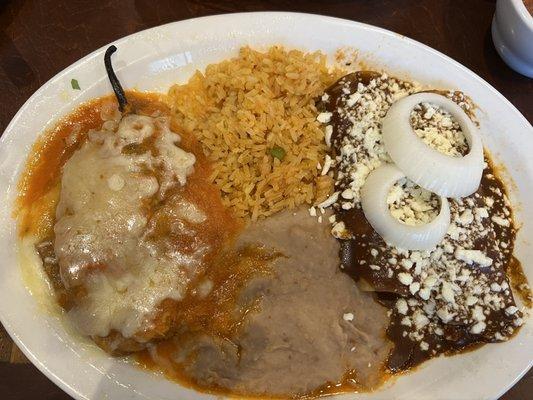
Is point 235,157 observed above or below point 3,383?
above

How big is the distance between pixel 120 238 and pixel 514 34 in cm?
218

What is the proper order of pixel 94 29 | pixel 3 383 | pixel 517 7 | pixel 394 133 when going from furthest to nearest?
1. pixel 94 29
2. pixel 517 7
3. pixel 3 383
4. pixel 394 133

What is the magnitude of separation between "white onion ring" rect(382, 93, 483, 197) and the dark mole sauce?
0.34 ft

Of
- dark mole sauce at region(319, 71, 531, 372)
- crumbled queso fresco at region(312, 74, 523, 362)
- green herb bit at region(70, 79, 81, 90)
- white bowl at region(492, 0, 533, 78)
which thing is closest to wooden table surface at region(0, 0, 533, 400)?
white bowl at region(492, 0, 533, 78)

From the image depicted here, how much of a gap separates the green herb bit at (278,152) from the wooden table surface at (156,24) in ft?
3.25

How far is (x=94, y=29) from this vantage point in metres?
2.63

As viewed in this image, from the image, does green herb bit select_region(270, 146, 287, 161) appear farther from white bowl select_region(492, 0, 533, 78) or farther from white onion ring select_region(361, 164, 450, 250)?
white bowl select_region(492, 0, 533, 78)

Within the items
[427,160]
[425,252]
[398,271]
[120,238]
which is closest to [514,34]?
[427,160]

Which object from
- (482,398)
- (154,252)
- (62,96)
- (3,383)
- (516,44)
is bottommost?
(482,398)

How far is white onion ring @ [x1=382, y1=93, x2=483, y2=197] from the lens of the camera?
1.96 meters

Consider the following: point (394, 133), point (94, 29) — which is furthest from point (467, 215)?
point (94, 29)

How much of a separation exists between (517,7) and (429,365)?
1.76 meters

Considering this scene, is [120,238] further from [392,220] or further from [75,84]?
[392,220]

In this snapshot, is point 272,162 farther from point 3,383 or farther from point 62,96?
point 3,383
